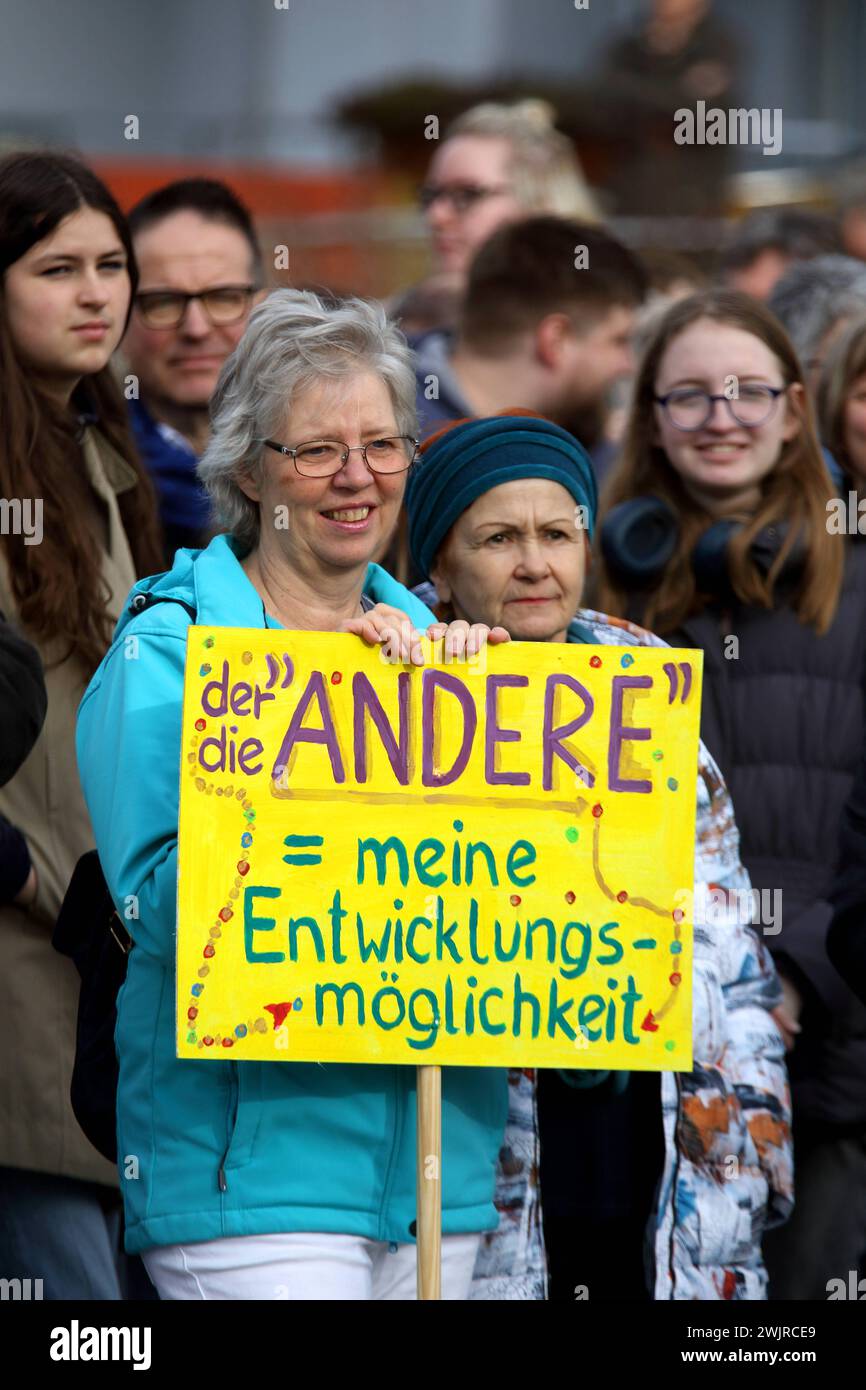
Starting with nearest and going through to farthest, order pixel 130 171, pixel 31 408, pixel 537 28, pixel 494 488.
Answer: pixel 494 488 < pixel 31 408 < pixel 130 171 < pixel 537 28

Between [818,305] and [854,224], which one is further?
[854,224]

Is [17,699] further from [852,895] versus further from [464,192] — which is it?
[464,192]

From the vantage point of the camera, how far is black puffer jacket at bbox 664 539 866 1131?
4.23m

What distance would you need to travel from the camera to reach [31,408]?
13.9 ft

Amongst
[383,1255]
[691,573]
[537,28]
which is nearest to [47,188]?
[691,573]

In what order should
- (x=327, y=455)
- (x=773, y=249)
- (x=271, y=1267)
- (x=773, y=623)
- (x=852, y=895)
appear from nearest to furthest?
1. (x=271, y=1267)
2. (x=327, y=455)
3. (x=852, y=895)
4. (x=773, y=623)
5. (x=773, y=249)

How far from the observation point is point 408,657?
3139mm

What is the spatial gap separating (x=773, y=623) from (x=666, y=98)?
900 cm

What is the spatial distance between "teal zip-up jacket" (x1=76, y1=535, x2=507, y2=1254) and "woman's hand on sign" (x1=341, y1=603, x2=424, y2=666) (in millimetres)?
202

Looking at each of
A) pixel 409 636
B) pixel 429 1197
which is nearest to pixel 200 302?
pixel 409 636

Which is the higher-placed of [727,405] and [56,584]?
[727,405]
